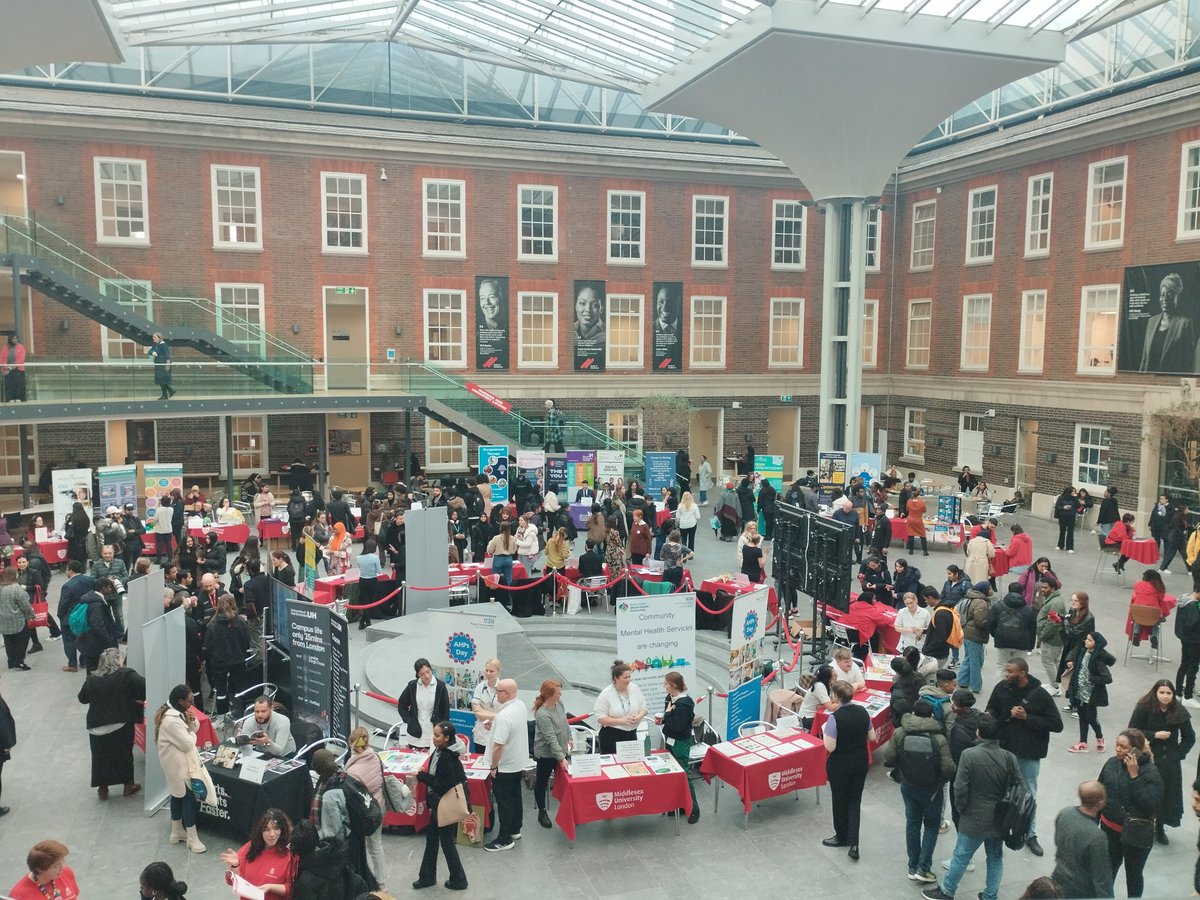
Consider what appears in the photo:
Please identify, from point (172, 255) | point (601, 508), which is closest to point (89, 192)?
point (172, 255)

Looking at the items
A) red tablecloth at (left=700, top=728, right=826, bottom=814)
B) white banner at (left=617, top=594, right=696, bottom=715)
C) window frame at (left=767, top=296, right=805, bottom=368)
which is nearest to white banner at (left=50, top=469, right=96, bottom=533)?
white banner at (left=617, top=594, right=696, bottom=715)

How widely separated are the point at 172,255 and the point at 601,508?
51.3 feet

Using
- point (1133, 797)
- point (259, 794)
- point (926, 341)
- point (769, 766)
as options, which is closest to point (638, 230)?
point (926, 341)

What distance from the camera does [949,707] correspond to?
934 centimetres

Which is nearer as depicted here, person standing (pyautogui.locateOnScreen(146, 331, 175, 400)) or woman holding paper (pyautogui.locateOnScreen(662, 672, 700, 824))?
woman holding paper (pyautogui.locateOnScreen(662, 672, 700, 824))

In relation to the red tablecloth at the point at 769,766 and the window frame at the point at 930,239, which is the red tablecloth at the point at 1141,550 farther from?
the window frame at the point at 930,239

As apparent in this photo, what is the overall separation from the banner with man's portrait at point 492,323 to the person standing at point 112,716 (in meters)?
21.1

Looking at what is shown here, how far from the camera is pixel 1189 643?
12.2 metres

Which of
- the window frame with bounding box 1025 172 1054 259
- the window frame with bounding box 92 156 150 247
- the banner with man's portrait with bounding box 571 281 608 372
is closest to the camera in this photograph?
the window frame with bounding box 92 156 150 247

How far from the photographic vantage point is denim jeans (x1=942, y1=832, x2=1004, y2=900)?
789 centimetres

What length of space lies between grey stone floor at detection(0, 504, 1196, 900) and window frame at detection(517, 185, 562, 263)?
72.3ft

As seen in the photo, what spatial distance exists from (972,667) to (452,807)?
772 cm

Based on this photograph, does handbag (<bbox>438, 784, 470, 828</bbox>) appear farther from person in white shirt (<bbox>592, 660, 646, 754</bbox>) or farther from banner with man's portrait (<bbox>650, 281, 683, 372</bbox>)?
banner with man's portrait (<bbox>650, 281, 683, 372</bbox>)

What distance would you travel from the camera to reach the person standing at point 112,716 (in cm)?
974
